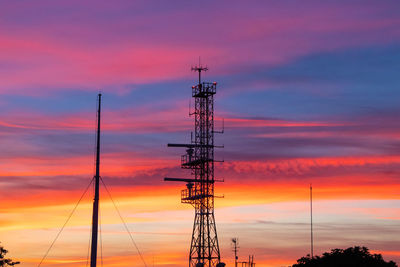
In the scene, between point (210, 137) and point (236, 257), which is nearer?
point (210, 137)

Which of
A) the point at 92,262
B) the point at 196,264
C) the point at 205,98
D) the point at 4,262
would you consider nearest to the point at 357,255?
the point at 196,264

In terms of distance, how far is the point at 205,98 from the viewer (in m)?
123

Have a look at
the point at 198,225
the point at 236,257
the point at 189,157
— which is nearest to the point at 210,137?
the point at 189,157

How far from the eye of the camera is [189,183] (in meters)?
125

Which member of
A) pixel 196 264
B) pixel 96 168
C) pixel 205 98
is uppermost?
pixel 205 98

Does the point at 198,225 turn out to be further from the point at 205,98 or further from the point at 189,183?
the point at 205,98

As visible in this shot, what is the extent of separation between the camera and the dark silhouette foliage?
337ft

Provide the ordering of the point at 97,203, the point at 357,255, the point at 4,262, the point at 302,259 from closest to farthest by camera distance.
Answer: the point at 97,203, the point at 4,262, the point at 357,255, the point at 302,259

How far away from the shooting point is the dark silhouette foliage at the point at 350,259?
102625mm

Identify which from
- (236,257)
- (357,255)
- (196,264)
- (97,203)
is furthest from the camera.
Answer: (236,257)

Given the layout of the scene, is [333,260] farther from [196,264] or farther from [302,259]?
[196,264]

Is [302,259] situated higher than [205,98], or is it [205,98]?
[205,98]

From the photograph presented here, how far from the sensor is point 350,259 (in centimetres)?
10362

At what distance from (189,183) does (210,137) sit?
28.0 ft
